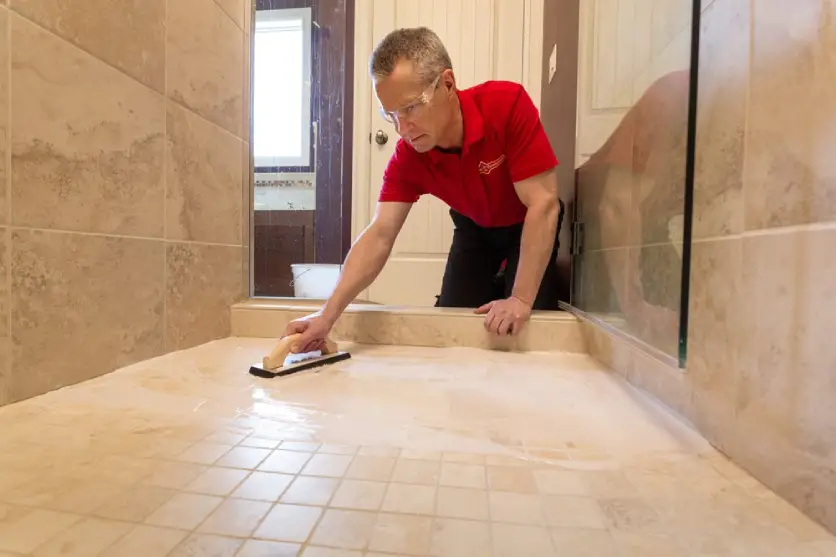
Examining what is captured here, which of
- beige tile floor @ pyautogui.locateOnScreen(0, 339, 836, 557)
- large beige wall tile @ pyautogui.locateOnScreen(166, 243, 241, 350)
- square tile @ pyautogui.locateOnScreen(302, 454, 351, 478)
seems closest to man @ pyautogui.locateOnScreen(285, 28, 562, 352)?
large beige wall tile @ pyautogui.locateOnScreen(166, 243, 241, 350)

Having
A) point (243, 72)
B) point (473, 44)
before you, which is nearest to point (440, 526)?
point (243, 72)

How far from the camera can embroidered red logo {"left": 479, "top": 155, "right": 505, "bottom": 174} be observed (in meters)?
1.19

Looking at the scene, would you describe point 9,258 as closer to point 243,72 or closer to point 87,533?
point 87,533

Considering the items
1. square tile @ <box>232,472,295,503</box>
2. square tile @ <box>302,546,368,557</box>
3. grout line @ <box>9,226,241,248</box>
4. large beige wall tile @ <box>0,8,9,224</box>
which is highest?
large beige wall tile @ <box>0,8,9,224</box>

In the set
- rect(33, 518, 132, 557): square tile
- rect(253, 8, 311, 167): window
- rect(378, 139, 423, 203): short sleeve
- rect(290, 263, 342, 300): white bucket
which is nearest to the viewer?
rect(33, 518, 132, 557): square tile

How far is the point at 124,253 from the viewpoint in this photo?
872mm

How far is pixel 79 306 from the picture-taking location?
775 millimetres

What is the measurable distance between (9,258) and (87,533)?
0.48 metres

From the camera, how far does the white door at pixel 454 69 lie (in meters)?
2.22

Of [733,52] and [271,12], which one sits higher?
[271,12]

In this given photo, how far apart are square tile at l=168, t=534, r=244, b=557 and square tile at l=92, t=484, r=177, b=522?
0.06m

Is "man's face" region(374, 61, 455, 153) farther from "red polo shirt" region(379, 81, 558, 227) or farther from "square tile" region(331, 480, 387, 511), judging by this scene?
"square tile" region(331, 480, 387, 511)

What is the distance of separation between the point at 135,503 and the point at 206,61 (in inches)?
40.5

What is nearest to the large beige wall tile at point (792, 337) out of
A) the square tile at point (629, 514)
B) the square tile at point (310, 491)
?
the square tile at point (629, 514)
